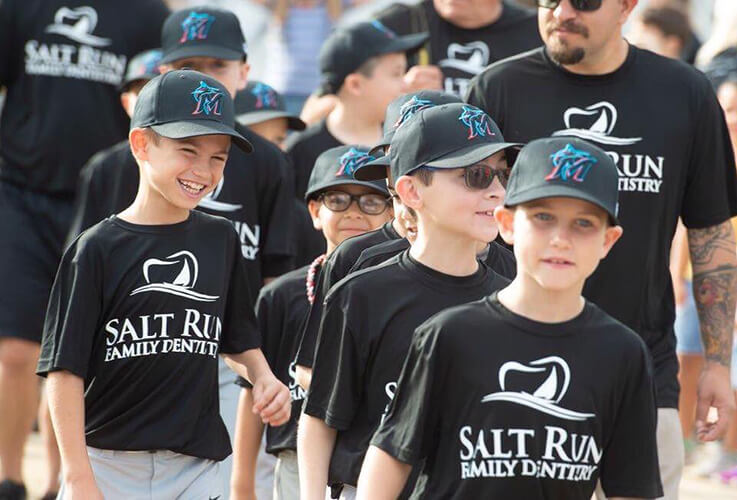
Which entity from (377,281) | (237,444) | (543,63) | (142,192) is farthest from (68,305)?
(543,63)

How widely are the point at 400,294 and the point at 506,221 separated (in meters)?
0.50

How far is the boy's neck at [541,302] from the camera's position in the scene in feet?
13.2

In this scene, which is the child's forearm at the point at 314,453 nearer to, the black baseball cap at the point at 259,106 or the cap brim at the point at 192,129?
the cap brim at the point at 192,129

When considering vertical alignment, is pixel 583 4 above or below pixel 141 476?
above

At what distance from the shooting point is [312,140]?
8086mm

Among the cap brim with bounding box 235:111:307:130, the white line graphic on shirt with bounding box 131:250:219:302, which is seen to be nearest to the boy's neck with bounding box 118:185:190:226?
the white line graphic on shirt with bounding box 131:250:219:302

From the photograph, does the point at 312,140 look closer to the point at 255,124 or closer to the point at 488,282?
the point at 255,124

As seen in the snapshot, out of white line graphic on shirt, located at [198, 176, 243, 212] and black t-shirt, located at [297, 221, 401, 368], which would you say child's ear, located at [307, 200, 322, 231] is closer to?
white line graphic on shirt, located at [198, 176, 243, 212]

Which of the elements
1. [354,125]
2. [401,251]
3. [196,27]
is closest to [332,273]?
[401,251]

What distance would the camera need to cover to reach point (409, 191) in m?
4.68

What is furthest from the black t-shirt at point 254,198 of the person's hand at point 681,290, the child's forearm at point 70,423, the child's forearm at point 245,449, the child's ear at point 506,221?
the person's hand at point 681,290

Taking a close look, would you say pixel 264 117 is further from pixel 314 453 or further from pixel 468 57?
pixel 314 453

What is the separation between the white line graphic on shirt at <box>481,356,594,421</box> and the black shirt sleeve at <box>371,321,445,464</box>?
0.50ft

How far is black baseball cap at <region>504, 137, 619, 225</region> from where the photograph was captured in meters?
3.95
